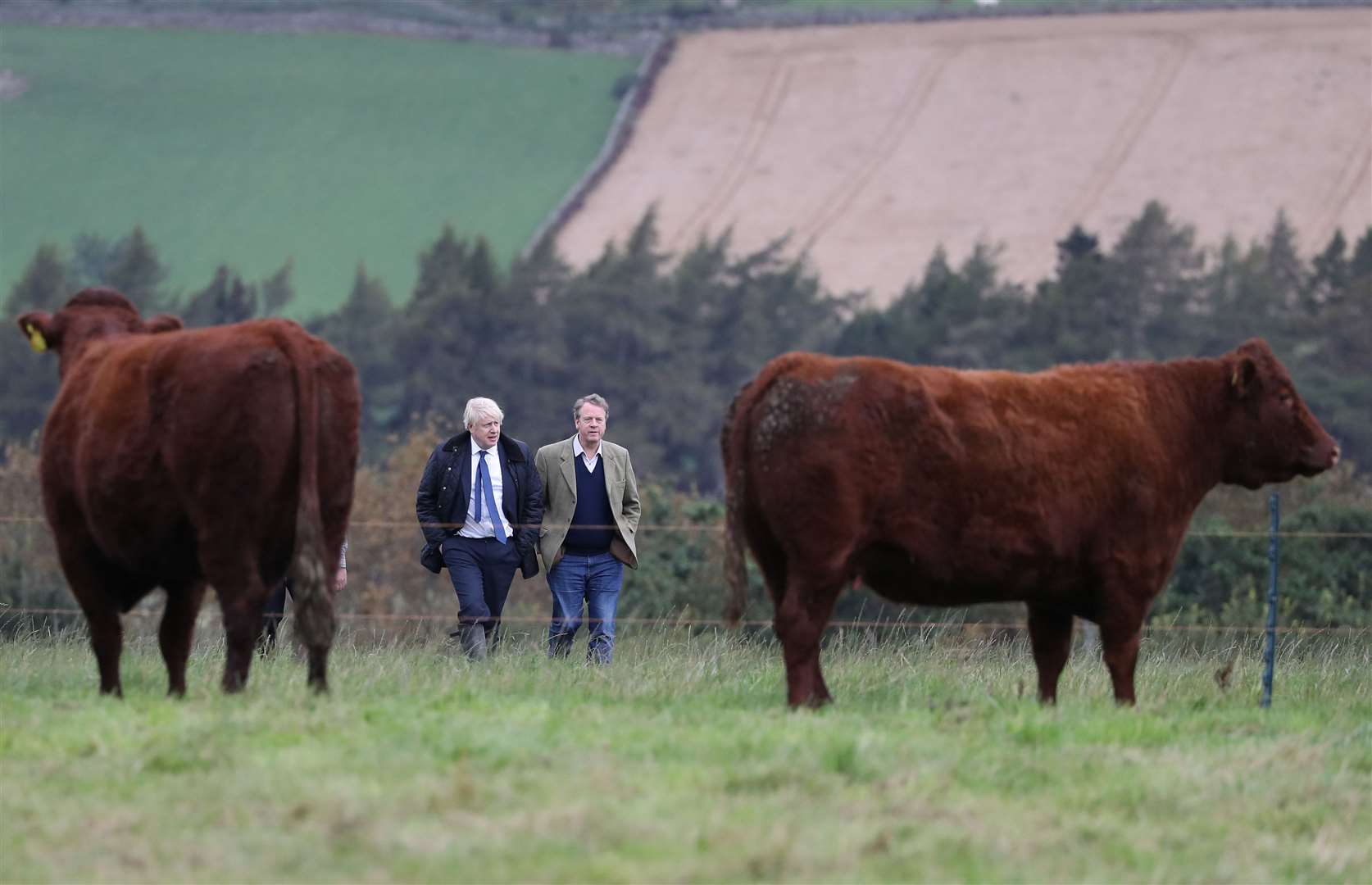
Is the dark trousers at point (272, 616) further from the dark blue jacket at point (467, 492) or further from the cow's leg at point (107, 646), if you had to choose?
the cow's leg at point (107, 646)

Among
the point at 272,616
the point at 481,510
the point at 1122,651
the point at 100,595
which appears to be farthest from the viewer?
the point at 481,510

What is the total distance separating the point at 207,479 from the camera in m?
9.05

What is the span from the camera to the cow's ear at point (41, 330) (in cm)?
1052

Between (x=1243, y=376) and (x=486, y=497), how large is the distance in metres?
4.59

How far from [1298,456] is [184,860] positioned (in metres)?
6.63

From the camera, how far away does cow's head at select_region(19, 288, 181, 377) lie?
34.3ft

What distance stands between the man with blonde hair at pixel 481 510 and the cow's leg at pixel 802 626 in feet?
10.8

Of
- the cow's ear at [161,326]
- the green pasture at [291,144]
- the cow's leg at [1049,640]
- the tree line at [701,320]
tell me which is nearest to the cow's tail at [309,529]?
the cow's ear at [161,326]

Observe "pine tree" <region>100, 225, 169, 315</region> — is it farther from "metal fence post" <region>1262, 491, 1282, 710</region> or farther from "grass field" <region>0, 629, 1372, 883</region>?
"grass field" <region>0, 629, 1372, 883</region>

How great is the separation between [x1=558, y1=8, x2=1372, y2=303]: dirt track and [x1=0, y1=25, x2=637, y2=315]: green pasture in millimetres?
5933

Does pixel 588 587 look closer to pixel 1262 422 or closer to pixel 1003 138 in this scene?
pixel 1262 422

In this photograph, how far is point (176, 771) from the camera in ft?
25.0

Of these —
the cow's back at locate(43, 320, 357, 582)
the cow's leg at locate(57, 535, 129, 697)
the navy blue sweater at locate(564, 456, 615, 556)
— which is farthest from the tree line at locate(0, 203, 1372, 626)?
the cow's back at locate(43, 320, 357, 582)

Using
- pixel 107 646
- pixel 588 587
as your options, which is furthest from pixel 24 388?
pixel 107 646
